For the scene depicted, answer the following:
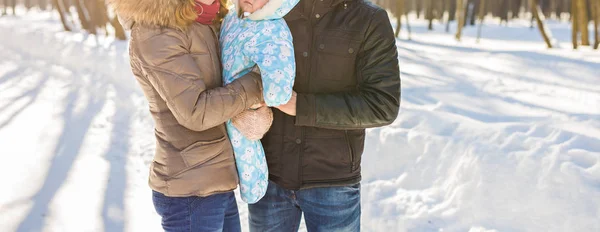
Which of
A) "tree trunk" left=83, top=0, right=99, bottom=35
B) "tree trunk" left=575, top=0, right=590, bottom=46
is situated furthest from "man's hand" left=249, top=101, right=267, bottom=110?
"tree trunk" left=83, top=0, right=99, bottom=35

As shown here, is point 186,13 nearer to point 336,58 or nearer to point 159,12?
point 159,12

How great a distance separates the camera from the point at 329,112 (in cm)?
193

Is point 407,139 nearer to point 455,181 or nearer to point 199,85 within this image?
point 455,181

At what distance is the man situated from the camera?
1.92 meters

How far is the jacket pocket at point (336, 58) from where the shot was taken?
1936 millimetres

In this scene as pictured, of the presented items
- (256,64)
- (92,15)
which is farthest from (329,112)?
(92,15)

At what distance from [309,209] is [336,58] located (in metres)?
0.56

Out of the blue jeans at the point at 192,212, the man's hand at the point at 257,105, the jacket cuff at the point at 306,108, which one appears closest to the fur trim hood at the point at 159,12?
the man's hand at the point at 257,105

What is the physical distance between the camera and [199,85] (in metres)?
1.85

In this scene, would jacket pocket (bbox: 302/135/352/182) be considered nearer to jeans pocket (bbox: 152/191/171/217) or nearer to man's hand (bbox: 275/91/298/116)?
man's hand (bbox: 275/91/298/116)

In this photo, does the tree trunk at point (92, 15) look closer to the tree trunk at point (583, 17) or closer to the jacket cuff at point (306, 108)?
the tree trunk at point (583, 17)

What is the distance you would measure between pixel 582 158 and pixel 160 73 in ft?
11.1

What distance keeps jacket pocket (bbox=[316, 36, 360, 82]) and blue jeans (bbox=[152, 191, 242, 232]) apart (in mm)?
592

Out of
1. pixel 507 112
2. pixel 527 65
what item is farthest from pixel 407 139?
pixel 527 65
